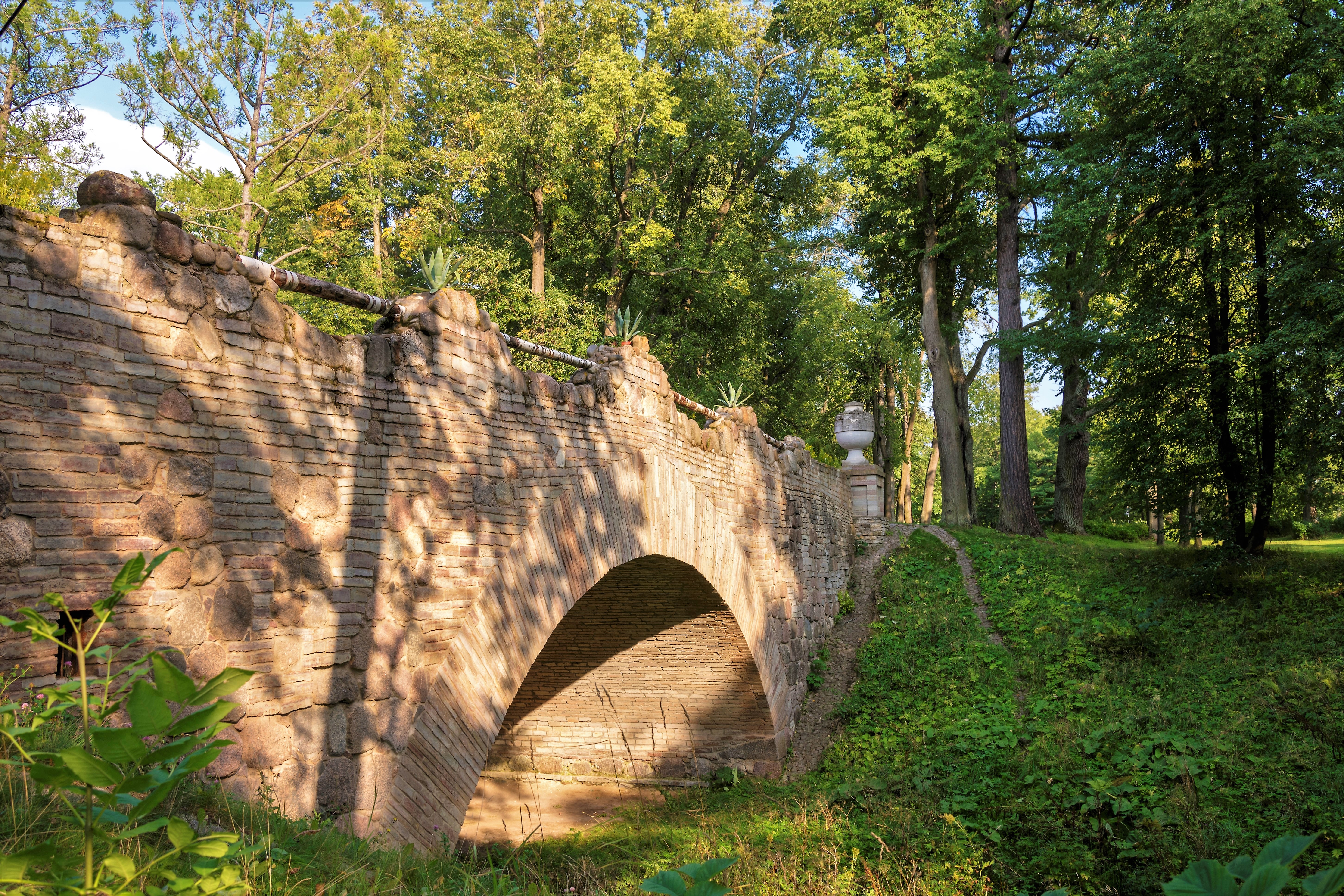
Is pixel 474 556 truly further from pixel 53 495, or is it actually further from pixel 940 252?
pixel 940 252

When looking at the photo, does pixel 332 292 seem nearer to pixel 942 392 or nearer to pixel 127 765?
pixel 127 765

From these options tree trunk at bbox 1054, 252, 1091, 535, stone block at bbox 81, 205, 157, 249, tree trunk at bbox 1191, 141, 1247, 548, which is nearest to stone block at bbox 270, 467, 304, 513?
stone block at bbox 81, 205, 157, 249

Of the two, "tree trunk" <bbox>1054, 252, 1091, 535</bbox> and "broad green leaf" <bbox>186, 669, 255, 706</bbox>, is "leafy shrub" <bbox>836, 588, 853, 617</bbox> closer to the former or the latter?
"tree trunk" <bbox>1054, 252, 1091, 535</bbox>

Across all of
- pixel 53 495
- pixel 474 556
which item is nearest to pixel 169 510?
pixel 53 495

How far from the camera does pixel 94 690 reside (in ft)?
10.7

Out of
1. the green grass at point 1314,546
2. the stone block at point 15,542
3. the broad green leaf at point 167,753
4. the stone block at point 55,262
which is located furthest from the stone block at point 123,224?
the green grass at point 1314,546

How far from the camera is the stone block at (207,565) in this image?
12.7ft

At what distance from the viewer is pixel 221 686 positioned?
54.8 inches

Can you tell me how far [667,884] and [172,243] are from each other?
3756 millimetres

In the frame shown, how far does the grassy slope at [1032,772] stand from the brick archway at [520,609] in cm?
51

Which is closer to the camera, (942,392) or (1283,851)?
(1283,851)

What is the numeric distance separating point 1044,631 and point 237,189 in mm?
20322

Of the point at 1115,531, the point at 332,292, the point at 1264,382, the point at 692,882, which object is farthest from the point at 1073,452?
the point at 692,882

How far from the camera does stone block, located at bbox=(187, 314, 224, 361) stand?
390 centimetres
